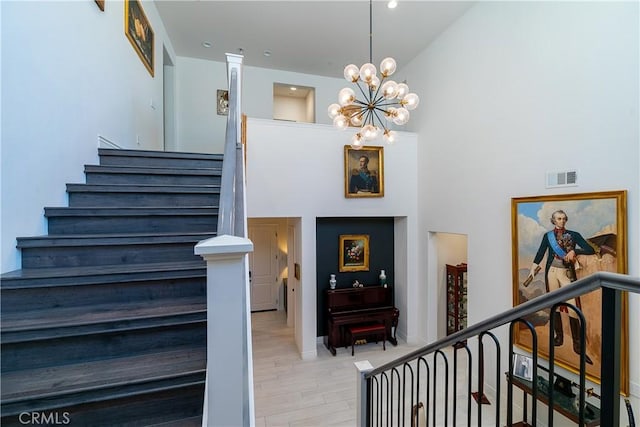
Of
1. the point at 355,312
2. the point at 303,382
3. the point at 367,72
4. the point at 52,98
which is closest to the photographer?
the point at 52,98

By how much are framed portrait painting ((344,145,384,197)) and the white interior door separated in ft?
10.4

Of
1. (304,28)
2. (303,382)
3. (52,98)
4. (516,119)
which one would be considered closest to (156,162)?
(52,98)

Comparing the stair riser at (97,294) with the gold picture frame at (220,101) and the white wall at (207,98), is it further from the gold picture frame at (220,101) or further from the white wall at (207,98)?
the gold picture frame at (220,101)

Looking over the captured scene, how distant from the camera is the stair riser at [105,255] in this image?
1.82 m

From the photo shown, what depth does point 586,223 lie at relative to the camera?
280 centimetres

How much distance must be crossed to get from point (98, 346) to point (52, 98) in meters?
1.89

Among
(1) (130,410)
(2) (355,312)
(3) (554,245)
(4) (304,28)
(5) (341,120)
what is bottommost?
(2) (355,312)

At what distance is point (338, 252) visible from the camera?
5758 millimetres

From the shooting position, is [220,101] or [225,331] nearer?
[225,331]

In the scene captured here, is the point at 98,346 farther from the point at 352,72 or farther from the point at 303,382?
the point at 303,382

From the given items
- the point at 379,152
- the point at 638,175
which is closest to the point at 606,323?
the point at 638,175

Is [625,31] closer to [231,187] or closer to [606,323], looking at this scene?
[606,323]

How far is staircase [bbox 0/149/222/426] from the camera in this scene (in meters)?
1.28

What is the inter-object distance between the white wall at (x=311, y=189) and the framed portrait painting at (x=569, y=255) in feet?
7.09
